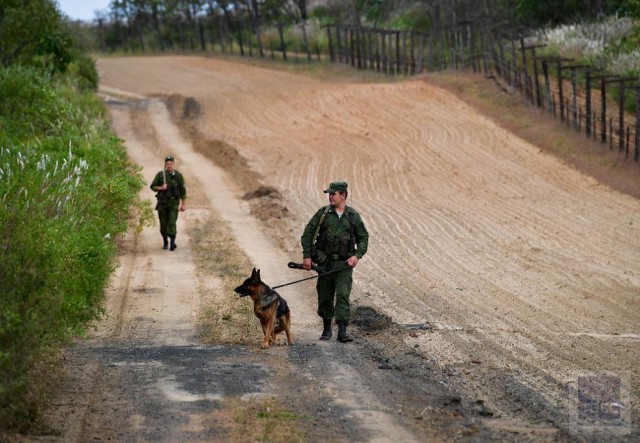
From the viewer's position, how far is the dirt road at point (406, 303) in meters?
9.66

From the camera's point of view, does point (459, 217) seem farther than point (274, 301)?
Yes

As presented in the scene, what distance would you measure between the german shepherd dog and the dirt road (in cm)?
31

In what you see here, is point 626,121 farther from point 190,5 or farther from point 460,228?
point 190,5

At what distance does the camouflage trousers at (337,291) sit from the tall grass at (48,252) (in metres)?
2.75

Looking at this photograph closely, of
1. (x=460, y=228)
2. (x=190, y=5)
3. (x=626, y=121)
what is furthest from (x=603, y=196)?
(x=190, y=5)

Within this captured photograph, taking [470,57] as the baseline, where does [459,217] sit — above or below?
below

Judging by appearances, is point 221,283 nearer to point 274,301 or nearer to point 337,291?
point 337,291

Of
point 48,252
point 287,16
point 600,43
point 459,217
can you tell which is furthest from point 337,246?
point 287,16

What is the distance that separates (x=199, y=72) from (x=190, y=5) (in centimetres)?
2894

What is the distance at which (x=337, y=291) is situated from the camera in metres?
12.7

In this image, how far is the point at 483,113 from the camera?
37688 millimetres

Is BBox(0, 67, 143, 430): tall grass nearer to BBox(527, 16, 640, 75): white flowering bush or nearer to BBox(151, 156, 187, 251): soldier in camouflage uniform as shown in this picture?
BBox(151, 156, 187, 251): soldier in camouflage uniform

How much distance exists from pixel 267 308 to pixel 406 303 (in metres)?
3.84
